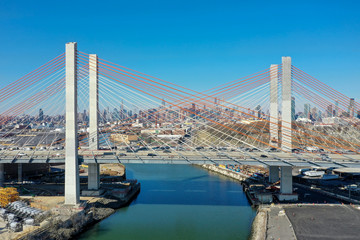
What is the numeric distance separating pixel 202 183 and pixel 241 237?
349 inches

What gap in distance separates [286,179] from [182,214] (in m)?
4.83

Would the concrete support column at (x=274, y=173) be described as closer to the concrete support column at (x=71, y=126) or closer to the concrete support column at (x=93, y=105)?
the concrete support column at (x=93, y=105)

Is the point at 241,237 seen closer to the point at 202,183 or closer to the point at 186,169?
the point at 202,183

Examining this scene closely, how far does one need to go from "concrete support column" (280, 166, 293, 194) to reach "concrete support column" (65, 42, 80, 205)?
28.4 ft

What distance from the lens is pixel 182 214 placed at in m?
12.9

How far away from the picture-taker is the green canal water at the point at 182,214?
35.4 feet

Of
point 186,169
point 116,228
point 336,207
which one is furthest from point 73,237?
point 186,169

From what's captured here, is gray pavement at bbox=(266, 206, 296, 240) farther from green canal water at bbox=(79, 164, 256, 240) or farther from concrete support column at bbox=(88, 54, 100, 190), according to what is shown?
concrete support column at bbox=(88, 54, 100, 190)

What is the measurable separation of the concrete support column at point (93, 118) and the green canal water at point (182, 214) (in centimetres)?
212

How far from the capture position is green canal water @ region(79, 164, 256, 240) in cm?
1079

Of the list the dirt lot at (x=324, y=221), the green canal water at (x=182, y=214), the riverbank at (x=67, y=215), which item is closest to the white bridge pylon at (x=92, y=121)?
the riverbank at (x=67, y=215)

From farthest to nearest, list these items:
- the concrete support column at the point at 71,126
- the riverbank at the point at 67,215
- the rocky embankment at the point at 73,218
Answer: the concrete support column at the point at 71,126, the rocky embankment at the point at 73,218, the riverbank at the point at 67,215

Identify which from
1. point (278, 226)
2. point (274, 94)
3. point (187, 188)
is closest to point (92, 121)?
point (187, 188)

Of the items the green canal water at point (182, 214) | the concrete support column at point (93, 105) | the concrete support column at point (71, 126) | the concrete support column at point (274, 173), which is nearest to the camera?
the green canal water at point (182, 214)
